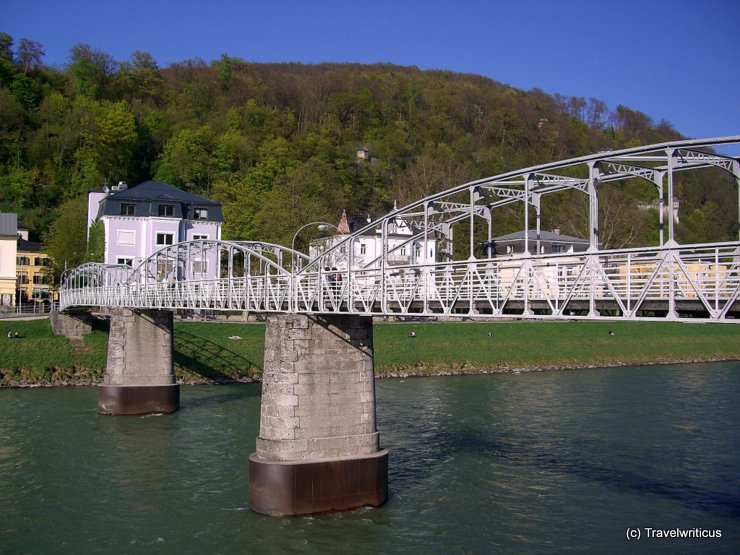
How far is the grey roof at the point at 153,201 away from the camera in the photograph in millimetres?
66812

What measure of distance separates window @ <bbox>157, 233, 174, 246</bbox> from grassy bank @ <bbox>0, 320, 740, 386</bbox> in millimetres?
18676

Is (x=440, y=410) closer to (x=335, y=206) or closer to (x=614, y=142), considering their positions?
(x=335, y=206)

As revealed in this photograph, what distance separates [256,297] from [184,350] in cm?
2217

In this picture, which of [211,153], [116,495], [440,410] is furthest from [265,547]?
[211,153]

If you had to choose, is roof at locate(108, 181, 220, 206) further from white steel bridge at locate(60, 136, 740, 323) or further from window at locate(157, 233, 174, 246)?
white steel bridge at locate(60, 136, 740, 323)

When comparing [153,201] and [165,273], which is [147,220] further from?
[165,273]

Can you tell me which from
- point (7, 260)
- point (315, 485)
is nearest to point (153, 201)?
point (7, 260)

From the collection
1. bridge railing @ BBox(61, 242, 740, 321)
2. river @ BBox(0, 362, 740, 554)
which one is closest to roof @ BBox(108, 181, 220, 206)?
river @ BBox(0, 362, 740, 554)

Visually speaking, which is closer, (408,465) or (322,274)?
(322,274)

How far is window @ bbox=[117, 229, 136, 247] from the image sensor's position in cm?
6644

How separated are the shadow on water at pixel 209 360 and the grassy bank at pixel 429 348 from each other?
0.20ft

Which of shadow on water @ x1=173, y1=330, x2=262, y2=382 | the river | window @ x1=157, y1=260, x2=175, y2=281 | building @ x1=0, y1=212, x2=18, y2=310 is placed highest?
building @ x1=0, y1=212, x2=18, y2=310

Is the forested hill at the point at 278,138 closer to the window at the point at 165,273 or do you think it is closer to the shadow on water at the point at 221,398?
the window at the point at 165,273

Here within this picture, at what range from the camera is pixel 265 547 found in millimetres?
18594
